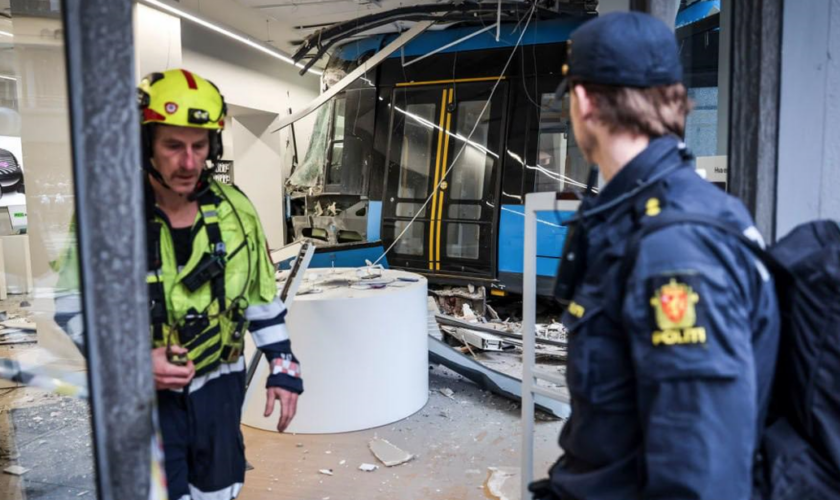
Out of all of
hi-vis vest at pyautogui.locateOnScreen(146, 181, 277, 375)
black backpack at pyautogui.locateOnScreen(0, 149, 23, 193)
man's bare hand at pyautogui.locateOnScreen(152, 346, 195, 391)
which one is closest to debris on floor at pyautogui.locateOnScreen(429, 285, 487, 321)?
hi-vis vest at pyautogui.locateOnScreen(146, 181, 277, 375)

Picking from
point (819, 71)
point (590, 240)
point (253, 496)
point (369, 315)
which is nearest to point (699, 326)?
point (590, 240)

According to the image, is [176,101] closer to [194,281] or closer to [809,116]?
[194,281]

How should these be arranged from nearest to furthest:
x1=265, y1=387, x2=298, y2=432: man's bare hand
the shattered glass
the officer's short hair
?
the officer's short hair
x1=265, y1=387, x2=298, y2=432: man's bare hand
the shattered glass

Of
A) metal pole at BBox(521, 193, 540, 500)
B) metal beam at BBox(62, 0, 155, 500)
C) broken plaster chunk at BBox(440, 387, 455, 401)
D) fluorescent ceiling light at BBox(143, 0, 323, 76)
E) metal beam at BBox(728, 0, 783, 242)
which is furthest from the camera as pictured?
fluorescent ceiling light at BBox(143, 0, 323, 76)

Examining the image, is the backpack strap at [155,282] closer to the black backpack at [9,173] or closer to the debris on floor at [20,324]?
the debris on floor at [20,324]

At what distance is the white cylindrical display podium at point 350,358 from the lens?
402 cm

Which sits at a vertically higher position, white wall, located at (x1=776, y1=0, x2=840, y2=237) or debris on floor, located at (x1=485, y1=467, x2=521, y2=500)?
white wall, located at (x1=776, y1=0, x2=840, y2=237)

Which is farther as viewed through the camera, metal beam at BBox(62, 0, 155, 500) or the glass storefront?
the glass storefront

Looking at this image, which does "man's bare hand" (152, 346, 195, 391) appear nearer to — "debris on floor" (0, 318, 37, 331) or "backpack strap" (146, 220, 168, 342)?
"backpack strap" (146, 220, 168, 342)

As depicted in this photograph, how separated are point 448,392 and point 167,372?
11.2 feet

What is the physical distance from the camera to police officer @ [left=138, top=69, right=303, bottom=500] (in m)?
1.84

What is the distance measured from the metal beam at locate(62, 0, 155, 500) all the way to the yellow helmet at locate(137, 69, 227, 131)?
98 centimetres

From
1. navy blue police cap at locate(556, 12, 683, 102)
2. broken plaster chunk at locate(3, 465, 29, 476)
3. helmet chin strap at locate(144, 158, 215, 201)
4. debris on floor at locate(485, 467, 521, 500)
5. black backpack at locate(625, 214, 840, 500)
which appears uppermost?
navy blue police cap at locate(556, 12, 683, 102)

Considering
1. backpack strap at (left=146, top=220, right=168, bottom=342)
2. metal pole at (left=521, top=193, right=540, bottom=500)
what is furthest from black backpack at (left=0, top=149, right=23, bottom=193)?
metal pole at (left=521, top=193, right=540, bottom=500)
